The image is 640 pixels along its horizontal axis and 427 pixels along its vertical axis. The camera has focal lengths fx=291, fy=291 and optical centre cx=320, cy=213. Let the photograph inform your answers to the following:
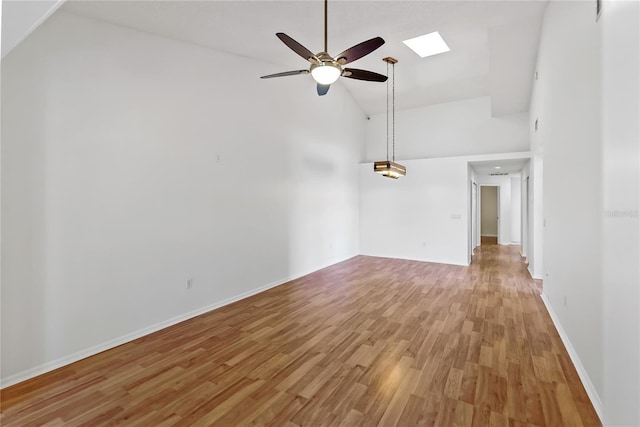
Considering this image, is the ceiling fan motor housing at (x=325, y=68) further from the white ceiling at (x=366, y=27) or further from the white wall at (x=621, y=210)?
the white wall at (x=621, y=210)

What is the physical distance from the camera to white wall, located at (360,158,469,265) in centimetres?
701

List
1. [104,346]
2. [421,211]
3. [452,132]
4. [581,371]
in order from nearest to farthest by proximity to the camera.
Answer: [581,371] < [104,346] < [421,211] < [452,132]

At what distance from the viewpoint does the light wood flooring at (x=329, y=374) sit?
6.56 feet

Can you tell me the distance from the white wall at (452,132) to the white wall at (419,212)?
0.83 metres

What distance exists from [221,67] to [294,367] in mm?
3906

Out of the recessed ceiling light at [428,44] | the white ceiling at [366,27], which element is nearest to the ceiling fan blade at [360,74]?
the white ceiling at [366,27]

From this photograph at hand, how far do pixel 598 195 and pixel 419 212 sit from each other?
5571mm

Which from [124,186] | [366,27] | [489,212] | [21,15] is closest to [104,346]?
[124,186]

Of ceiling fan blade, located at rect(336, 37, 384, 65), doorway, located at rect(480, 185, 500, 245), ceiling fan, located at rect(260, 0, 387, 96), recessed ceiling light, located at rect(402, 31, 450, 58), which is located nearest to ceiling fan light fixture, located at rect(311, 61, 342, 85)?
ceiling fan, located at rect(260, 0, 387, 96)

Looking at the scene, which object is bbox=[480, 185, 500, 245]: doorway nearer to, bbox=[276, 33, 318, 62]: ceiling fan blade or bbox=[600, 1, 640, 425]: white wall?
bbox=[600, 1, 640, 425]: white wall

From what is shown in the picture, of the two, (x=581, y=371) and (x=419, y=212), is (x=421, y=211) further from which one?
(x=581, y=371)

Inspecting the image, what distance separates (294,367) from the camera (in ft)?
8.48

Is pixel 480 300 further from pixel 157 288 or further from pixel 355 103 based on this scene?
pixel 355 103

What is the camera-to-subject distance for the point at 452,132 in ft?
25.5
